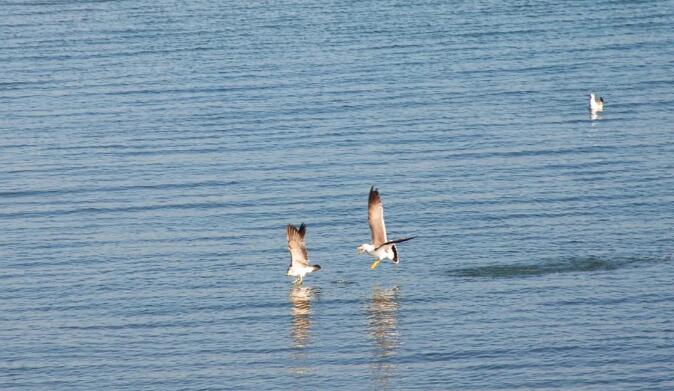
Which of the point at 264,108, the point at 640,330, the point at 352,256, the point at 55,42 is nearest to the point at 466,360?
the point at 640,330

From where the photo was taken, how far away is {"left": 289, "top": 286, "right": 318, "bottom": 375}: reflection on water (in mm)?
42281

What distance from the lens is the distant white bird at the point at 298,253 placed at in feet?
150

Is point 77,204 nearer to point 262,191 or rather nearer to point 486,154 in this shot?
point 262,191

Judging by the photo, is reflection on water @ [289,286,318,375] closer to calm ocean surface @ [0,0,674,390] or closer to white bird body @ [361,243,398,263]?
calm ocean surface @ [0,0,674,390]

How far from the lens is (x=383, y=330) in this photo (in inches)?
1747

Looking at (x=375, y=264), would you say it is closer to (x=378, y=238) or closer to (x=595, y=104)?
(x=378, y=238)

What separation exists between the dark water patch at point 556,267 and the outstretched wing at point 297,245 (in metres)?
5.32

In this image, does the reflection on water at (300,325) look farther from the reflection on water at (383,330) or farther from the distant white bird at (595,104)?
the distant white bird at (595,104)

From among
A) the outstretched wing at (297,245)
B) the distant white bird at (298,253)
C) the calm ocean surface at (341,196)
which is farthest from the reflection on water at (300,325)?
the outstretched wing at (297,245)

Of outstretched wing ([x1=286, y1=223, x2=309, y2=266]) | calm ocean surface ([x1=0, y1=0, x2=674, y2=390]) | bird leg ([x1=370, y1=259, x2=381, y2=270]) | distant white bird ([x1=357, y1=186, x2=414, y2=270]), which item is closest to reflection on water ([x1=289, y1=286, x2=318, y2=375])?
calm ocean surface ([x1=0, y1=0, x2=674, y2=390])

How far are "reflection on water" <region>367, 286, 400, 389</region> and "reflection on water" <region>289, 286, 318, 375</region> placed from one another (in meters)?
1.89

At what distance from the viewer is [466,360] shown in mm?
41969

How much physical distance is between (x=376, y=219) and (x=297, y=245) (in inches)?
100

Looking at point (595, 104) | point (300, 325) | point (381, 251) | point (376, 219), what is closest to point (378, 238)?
point (381, 251)
